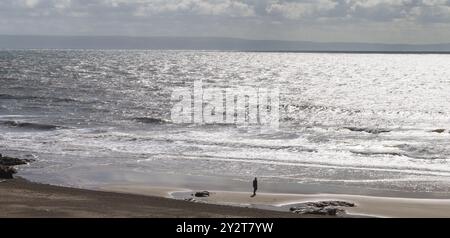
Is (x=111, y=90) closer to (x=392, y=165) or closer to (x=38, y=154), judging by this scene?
(x=38, y=154)

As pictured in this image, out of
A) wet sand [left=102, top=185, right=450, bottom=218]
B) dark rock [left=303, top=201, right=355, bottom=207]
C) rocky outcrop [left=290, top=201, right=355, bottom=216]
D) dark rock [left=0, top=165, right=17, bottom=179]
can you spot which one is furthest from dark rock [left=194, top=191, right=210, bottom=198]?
dark rock [left=0, top=165, right=17, bottom=179]

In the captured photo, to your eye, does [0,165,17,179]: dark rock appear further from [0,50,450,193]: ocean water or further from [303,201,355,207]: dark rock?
[303,201,355,207]: dark rock

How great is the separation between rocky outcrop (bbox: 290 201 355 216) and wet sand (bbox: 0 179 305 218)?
49.8 inches

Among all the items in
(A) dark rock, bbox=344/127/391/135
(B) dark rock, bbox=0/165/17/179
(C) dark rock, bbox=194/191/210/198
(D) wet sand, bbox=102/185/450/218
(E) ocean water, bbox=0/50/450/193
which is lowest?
(A) dark rock, bbox=344/127/391/135

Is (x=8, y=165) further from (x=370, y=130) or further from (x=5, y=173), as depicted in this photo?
(x=370, y=130)

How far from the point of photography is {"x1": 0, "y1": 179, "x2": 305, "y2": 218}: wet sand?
23.0 metres

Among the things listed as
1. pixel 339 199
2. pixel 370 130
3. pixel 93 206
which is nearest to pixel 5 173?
pixel 93 206

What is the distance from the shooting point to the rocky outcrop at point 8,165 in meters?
31.5

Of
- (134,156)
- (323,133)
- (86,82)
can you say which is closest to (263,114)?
(323,133)

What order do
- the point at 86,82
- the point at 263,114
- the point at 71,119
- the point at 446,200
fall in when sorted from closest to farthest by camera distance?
the point at 446,200 → the point at 71,119 → the point at 263,114 → the point at 86,82

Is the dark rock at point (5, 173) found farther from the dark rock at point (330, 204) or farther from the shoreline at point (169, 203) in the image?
the dark rock at point (330, 204)

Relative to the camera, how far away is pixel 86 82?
115 meters

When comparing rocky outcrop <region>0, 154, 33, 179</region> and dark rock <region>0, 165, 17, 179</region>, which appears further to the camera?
rocky outcrop <region>0, 154, 33, 179</region>

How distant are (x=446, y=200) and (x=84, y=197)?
18.1m
